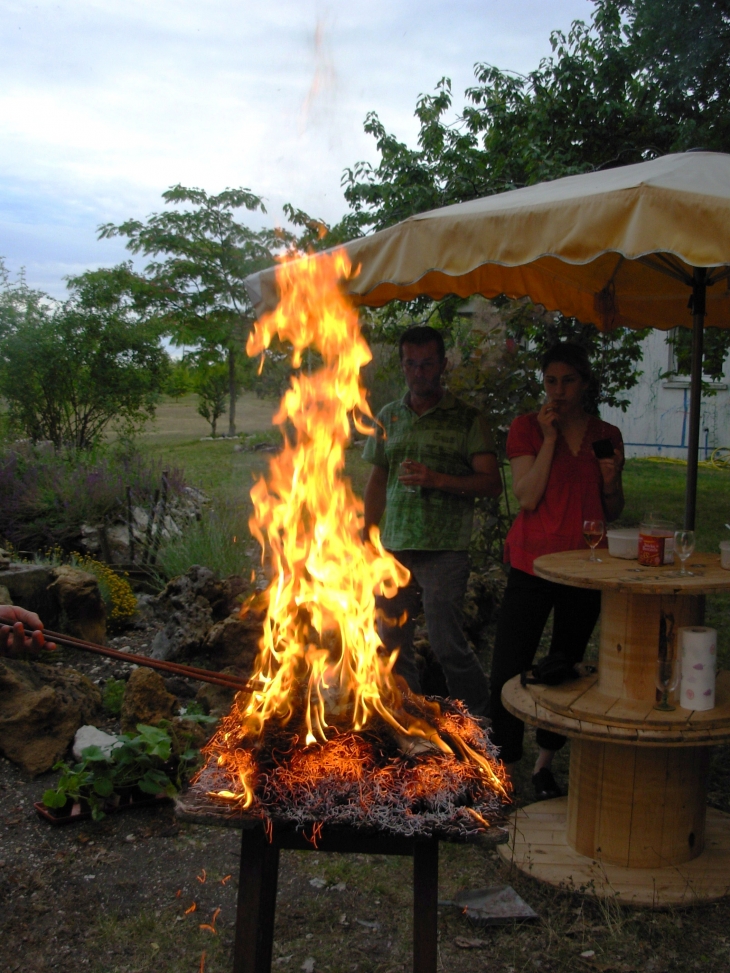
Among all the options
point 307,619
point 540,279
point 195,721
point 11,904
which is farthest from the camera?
point 540,279

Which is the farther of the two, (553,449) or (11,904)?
(553,449)

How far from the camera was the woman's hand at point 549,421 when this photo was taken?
12.4 feet

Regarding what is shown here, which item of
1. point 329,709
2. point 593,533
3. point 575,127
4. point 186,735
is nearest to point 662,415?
point 575,127

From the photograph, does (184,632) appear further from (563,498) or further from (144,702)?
(563,498)

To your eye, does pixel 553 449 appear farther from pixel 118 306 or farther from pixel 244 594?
pixel 118 306

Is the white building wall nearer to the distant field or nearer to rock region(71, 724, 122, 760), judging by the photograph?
the distant field

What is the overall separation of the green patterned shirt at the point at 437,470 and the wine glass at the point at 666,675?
1174 mm

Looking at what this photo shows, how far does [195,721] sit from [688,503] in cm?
291

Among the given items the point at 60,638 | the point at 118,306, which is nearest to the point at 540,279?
the point at 60,638

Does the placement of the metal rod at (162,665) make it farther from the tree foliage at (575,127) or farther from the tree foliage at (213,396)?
the tree foliage at (213,396)

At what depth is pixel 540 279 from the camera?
191 inches

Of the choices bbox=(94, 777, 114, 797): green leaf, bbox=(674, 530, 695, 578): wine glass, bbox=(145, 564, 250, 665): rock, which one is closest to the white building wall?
bbox=(145, 564, 250, 665): rock

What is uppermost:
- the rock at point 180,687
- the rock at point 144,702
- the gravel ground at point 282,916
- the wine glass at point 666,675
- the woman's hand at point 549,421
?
the woman's hand at point 549,421

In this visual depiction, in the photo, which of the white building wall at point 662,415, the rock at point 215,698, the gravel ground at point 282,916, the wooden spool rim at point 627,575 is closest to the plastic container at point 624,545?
the wooden spool rim at point 627,575
